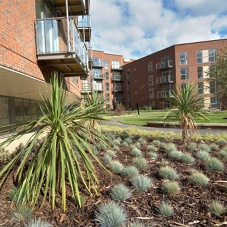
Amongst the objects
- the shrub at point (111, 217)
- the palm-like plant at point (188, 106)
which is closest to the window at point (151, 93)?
A: the palm-like plant at point (188, 106)

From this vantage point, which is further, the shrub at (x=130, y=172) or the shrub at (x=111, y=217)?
the shrub at (x=130, y=172)

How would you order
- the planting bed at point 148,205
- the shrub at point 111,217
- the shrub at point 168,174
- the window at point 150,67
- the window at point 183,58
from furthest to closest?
1. the window at point 150,67
2. the window at point 183,58
3. the shrub at point 168,174
4. the planting bed at point 148,205
5. the shrub at point 111,217

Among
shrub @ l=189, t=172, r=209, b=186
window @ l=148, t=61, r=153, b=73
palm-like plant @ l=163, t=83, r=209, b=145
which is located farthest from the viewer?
window @ l=148, t=61, r=153, b=73

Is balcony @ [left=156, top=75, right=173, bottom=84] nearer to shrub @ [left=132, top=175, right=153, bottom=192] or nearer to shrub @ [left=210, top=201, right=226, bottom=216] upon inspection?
shrub @ [left=132, top=175, right=153, bottom=192]

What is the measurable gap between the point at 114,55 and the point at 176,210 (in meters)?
54.1

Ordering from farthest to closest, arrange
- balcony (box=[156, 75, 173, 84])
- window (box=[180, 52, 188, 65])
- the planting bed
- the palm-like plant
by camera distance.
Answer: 1. balcony (box=[156, 75, 173, 84])
2. window (box=[180, 52, 188, 65])
3. the palm-like plant
4. the planting bed

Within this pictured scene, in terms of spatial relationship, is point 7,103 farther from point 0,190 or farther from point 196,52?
point 196,52

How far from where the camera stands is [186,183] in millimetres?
3629

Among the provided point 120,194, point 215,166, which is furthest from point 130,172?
point 215,166

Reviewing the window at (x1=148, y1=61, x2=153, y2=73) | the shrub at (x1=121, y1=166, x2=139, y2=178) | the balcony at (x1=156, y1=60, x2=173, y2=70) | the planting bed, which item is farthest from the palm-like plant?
the window at (x1=148, y1=61, x2=153, y2=73)

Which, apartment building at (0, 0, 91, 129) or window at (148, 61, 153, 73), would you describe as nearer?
apartment building at (0, 0, 91, 129)

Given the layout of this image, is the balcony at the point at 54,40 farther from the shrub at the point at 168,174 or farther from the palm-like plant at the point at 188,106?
the shrub at the point at 168,174

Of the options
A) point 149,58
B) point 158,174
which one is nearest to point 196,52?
point 149,58

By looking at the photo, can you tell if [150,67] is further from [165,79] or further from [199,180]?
[199,180]
